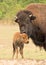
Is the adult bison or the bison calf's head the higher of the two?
the adult bison

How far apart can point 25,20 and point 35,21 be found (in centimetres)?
53

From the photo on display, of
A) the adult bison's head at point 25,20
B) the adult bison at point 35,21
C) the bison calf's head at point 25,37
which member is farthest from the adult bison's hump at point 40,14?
the bison calf's head at point 25,37

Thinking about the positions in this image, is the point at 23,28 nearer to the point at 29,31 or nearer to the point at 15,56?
the point at 29,31

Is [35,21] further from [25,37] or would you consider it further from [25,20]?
[25,37]

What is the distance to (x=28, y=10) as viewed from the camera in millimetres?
10641

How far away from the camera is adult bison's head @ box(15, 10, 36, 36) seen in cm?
1001

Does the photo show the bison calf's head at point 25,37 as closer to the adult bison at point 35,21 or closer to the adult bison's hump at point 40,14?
the adult bison at point 35,21

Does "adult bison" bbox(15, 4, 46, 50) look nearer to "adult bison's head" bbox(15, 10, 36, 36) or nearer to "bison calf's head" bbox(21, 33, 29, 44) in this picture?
"adult bison's head" bbox(15, 10, 36, 36)

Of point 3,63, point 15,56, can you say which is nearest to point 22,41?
point 15,56

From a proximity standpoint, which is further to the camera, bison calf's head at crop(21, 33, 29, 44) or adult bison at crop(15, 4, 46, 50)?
bison calf's head at crop(21, 33, 29, 44)

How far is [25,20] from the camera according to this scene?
10.1 metres

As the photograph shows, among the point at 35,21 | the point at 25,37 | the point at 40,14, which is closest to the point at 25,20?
the point at 35,21

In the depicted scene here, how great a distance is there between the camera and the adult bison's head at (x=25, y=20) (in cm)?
1001

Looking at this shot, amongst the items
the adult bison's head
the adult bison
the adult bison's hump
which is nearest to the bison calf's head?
the adult bison
